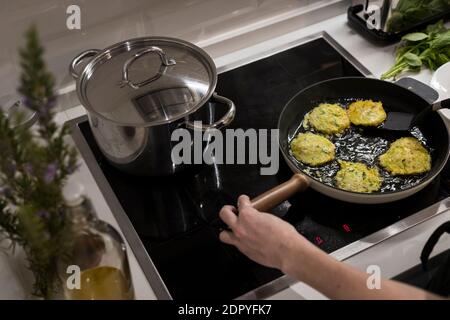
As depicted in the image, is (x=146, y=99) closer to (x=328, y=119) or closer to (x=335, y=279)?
(x=328, y=119)

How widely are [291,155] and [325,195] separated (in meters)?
0.11

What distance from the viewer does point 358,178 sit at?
3.63ft

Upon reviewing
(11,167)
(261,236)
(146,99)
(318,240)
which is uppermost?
(11,167)

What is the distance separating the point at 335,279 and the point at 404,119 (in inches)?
20.1

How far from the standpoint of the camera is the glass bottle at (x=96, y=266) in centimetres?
86

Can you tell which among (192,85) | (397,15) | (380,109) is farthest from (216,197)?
(397,15)

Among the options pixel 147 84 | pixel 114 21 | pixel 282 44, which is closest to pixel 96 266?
pixel 147 84

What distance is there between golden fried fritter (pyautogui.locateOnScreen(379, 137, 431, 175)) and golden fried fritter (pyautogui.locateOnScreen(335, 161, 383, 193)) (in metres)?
0.03

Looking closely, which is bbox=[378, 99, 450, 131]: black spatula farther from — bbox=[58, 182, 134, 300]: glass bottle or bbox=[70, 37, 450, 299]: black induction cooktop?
bbox=[58, 182, 134, 300]: glass bottle

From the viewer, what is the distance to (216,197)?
3.76 feet

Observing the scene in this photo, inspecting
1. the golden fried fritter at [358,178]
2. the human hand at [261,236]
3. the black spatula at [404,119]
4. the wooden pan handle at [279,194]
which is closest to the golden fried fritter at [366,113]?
the black spatula at [404,119]

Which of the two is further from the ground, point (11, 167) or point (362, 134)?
point (11, 167)
